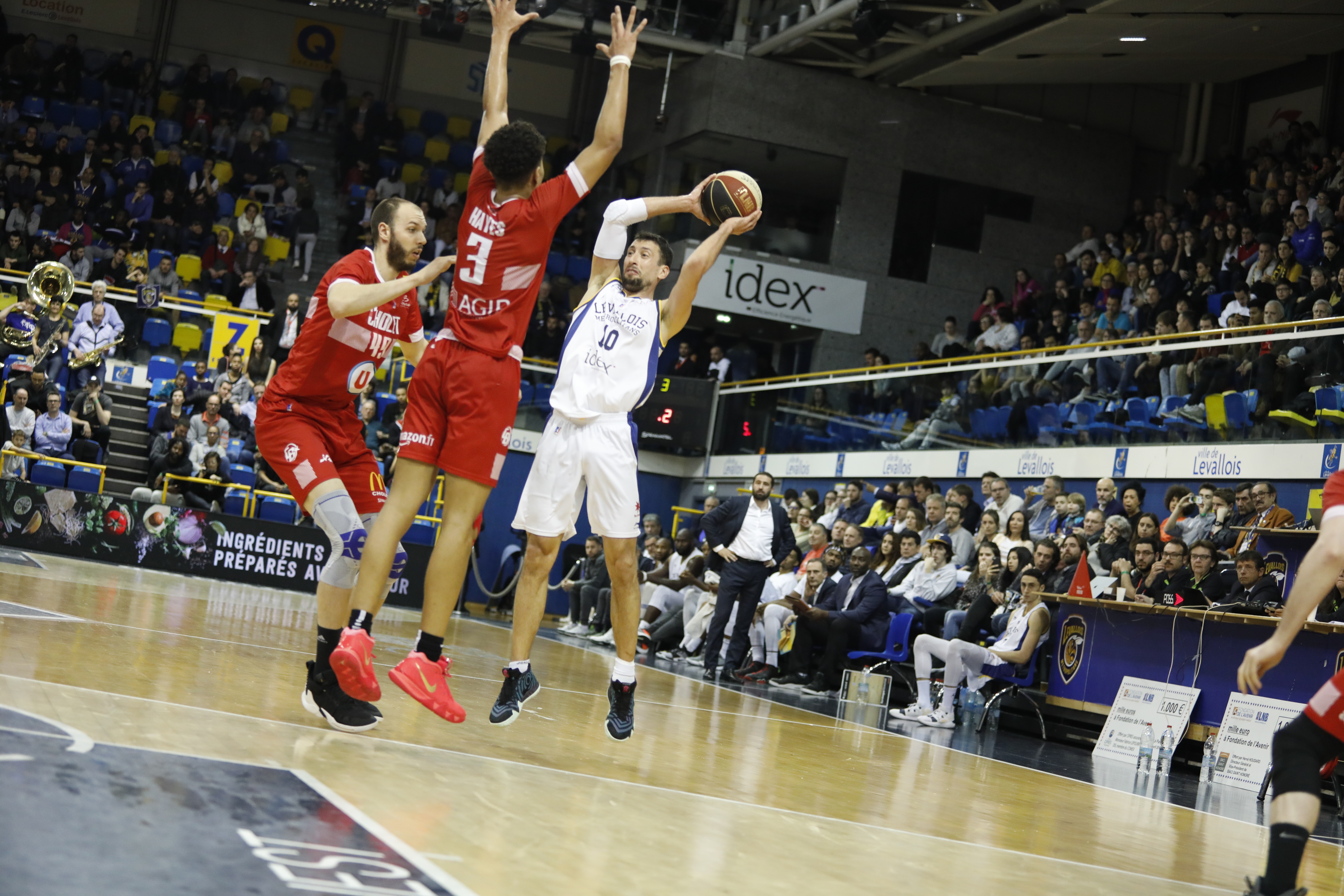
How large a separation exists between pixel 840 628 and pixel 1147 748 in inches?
135

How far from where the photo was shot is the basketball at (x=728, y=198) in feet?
Answer: 17.4

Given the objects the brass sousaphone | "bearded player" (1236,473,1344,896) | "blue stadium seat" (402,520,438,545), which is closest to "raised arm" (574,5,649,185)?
"bearded player" (1236,473,1344,896)

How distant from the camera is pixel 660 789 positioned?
4219 mm

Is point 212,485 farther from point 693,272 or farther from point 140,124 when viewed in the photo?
point 693,272

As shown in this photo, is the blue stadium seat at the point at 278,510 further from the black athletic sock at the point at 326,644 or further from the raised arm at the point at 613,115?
the raised arm at the point at 613,115

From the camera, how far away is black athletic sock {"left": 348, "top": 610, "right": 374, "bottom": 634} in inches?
174

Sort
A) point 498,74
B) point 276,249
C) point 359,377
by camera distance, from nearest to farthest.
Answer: point 498,74 < point 359,377 < point 276,249

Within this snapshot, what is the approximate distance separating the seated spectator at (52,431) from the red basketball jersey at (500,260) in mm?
12112

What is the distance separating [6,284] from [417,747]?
15215 mm

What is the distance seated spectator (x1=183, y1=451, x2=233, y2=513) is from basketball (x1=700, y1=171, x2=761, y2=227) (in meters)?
11.3

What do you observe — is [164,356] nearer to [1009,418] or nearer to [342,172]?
[342,172]

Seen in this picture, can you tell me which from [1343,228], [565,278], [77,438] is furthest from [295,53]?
[1343,228]

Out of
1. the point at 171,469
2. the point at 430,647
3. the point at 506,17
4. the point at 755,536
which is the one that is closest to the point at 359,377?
the point at 430,647

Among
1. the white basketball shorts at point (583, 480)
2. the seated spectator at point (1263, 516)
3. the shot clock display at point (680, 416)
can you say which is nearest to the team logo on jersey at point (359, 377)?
the white basketball shorts at point (583, 480)
